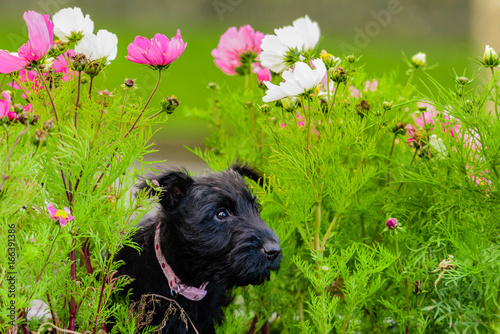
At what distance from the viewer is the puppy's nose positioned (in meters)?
2.34

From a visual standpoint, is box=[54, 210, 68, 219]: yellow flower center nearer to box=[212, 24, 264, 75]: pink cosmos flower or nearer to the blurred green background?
box=[212, 24, 264, 75]: pink cosmos flower

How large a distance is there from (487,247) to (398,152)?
0.73 metres

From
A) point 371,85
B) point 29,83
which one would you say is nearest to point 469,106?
point 371,85

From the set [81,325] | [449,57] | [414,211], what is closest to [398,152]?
[414,211]

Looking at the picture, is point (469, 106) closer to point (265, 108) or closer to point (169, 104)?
point (265, 108)

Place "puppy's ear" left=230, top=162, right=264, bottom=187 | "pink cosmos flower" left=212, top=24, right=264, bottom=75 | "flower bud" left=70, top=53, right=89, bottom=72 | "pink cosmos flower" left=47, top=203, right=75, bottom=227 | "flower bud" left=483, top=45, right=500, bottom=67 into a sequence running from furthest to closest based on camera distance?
1. "pink cosmos flower" left=212, top=24, right=264, bottom=75
2. "puppy's ear" left=230, top=162, right=264, bottom=187
3. "flower bud" left=483, top=45, right=500, bottom=67
4. "flower bud" left=70, top=53, right=89, bottom=72
5. "pink cosmos flower" left=47, top=203, right=75, bottom=227

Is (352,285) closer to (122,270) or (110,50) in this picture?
(122,270)

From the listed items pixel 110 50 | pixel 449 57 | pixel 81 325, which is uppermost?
pixel 110 50

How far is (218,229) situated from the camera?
249 cm

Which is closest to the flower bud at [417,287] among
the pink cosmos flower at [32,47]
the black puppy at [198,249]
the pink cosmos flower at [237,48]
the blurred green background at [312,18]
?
the black puppy at [198,249]

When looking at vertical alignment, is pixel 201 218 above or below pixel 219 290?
above

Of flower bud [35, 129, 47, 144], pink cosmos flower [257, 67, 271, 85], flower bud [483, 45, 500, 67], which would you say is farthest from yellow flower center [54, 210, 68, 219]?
flower bud [483, 45, 500, 67]

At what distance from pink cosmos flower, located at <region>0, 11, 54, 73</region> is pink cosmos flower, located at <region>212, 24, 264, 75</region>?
112 cm

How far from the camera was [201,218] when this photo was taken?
2.50m
